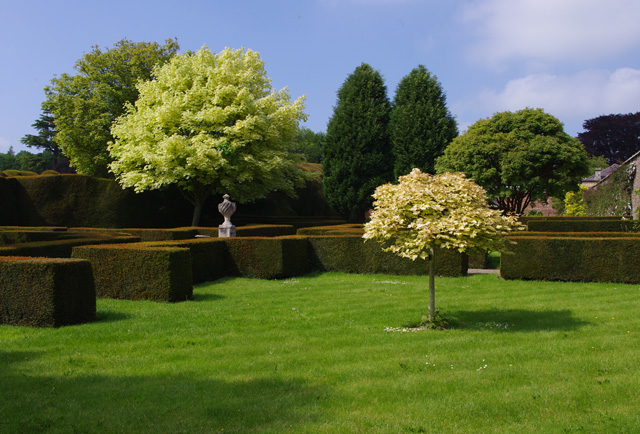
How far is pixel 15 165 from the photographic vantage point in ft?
278

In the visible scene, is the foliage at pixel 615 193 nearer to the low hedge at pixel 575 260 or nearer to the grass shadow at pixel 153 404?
the low hedge at pixel 575 260

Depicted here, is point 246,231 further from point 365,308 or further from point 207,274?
point 365,308

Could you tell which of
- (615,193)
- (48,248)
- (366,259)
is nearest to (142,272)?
(48,248)

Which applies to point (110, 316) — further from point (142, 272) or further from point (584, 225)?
point (584, 225)

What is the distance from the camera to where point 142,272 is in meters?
10.6

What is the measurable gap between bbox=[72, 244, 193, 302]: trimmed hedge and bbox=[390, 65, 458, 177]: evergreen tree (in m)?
23.9

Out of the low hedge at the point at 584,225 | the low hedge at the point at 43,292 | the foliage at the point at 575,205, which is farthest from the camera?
the foliage at the point at 575,205

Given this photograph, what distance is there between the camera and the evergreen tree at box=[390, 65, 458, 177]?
32938mm

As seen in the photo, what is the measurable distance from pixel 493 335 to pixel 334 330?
94.5 inches

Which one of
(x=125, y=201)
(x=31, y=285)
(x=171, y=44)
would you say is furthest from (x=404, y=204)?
(x=171, y=44)

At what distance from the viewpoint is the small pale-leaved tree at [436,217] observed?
7.94 meters

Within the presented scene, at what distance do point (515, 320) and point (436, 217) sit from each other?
92.4 inches

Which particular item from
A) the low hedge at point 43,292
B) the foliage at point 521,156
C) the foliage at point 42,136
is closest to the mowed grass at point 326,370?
the low hedge at point 43,292

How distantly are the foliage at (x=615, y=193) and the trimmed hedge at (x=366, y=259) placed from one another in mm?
23380
